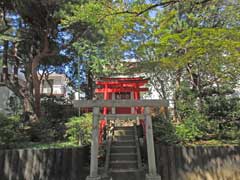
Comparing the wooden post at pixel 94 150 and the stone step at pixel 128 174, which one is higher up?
the wooden post at pixel 94 150

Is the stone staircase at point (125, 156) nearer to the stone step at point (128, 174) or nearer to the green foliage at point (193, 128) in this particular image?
the stone step at point (128, 174)

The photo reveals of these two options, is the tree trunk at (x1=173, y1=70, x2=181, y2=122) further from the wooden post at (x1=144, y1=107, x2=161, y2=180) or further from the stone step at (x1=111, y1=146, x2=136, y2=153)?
the wooden post at (x1=144, y1=107, x2=161, y2=180)

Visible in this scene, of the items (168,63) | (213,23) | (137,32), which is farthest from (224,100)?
(137,32)

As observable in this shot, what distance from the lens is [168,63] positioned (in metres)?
10.5

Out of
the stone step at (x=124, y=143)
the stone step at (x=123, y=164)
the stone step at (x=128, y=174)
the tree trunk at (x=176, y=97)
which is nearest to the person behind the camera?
the stone step at (x=128, y=174)

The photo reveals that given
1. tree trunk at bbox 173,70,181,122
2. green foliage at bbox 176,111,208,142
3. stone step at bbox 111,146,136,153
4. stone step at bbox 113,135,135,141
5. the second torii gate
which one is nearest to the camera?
the second torii gate

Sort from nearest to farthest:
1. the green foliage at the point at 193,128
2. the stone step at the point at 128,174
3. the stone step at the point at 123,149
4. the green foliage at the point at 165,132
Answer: the stone step at the point at 128,174 → the green foliage at the point at 165,132 → the stone step at the point at 123,149 → the green foliage at the point at 193,128

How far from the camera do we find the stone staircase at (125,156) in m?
7.25

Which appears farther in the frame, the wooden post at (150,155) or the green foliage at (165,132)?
the green foliage at (165,132)

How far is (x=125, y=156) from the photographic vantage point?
26.9 feet

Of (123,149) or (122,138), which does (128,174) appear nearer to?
(123,149)

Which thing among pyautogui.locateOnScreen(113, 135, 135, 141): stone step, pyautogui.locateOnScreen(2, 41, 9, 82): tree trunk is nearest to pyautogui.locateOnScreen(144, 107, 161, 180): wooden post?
pyautogui.locateOnScreen(113, 135, 135, 141): stone step

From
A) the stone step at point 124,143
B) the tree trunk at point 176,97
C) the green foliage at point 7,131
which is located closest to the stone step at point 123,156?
the stone step at point 124,143

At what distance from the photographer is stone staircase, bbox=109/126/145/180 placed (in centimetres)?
725
